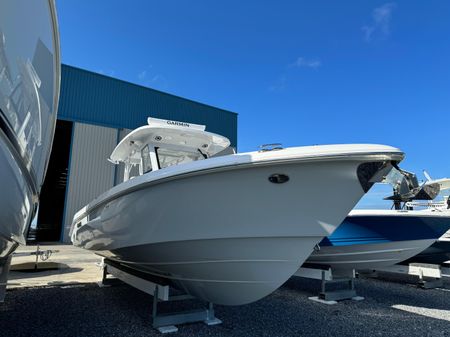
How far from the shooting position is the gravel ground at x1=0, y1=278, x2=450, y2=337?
320 cm

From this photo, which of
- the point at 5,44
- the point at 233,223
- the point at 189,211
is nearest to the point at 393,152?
the point at 233,223

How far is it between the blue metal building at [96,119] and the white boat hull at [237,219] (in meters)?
9.79

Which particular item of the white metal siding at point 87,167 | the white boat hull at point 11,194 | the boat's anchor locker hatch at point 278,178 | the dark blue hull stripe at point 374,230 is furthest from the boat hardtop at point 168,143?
the white metal siding at point 87,167

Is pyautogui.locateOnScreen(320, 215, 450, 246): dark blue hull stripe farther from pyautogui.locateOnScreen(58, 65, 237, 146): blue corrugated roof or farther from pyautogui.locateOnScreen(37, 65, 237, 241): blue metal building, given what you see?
pyautogui.locateOnScreen(58, 65, 237, 146): blue corrugated roof

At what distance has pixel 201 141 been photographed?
4.40 metres

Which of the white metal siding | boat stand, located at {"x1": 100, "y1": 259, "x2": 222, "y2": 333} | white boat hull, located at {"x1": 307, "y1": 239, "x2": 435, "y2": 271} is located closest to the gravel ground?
boat stand, located at {"x1": 100, "y1": 259, "x2": 222, "y2": 333}

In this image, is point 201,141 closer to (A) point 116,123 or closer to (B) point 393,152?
(B) point 393,152

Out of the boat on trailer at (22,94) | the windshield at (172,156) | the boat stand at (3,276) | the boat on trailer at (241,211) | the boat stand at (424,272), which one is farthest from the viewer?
the boat stand at (424,272)

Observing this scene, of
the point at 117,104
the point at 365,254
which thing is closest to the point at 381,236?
the point at 365,254

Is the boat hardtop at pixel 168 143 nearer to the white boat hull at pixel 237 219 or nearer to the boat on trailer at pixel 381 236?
the white boat hull at pixel 237 219

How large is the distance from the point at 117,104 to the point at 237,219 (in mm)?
11746

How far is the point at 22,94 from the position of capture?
1.55 m

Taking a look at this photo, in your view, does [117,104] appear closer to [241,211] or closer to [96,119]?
[96,119]

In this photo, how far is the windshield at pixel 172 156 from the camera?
4238mm
